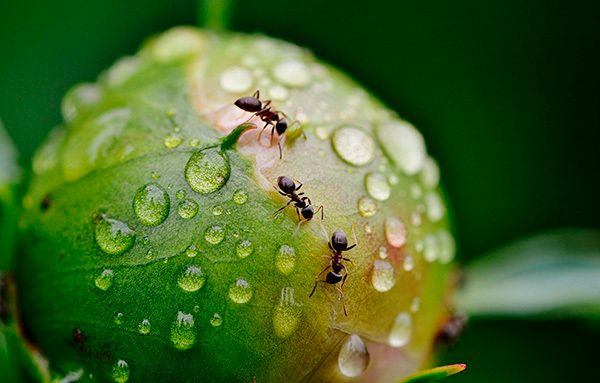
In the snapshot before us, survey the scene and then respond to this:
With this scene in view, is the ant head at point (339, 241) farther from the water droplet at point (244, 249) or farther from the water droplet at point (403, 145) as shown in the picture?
the water droplet at point (403, 145)

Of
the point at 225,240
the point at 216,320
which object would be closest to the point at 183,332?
the point at 216,320

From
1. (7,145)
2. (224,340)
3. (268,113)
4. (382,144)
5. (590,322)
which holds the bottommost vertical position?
(224,340)

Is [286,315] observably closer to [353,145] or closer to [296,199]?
[296,199]

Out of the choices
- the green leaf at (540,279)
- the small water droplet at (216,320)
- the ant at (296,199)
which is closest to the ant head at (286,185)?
the ant at (296,199)

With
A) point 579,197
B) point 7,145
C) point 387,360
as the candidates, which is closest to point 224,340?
point 387,360

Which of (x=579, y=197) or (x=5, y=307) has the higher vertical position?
(x=579, y=197)

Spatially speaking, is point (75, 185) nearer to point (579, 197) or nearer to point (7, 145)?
point (7, 145)

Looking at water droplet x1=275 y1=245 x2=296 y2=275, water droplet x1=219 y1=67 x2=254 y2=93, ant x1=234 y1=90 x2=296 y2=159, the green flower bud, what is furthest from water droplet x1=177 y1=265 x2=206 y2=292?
water droplet x1=219 y1=67 x2=254 y2=93
